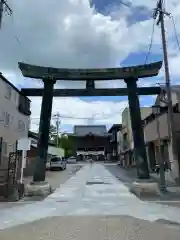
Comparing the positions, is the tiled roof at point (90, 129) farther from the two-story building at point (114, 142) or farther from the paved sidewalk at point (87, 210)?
the paved sidewalk at point (87, 210)

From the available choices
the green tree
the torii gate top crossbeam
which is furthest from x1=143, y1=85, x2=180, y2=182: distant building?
the green tree

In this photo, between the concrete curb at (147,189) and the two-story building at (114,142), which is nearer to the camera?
the concrete curb at (147,189)

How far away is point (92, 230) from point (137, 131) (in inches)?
351

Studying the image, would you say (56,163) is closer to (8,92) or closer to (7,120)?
(7,120)

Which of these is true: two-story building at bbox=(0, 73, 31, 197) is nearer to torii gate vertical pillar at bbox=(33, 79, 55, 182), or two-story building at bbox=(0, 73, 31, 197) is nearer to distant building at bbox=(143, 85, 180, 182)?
torii gate vertical pillar at bbox=(33, 79, 55, 182)

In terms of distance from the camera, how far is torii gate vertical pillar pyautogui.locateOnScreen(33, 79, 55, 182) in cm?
1538

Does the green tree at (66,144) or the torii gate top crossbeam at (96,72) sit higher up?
the green tree at (66,144)

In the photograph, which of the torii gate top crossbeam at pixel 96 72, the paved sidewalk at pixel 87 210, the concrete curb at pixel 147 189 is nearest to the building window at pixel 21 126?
the torii gate top crossbeam at pixel 96 72

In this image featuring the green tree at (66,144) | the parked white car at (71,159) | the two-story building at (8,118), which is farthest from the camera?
the parked white car at (71,159)

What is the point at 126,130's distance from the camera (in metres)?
54.1

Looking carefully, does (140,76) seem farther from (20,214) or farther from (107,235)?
(107,235)

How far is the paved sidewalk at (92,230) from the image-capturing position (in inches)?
273

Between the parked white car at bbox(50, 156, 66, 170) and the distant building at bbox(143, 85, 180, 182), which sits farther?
the parked white car at bbox(50, 156, 66, 170)

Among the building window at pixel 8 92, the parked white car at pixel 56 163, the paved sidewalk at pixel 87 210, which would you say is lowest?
the paved sidewalk at pixel 87 210
